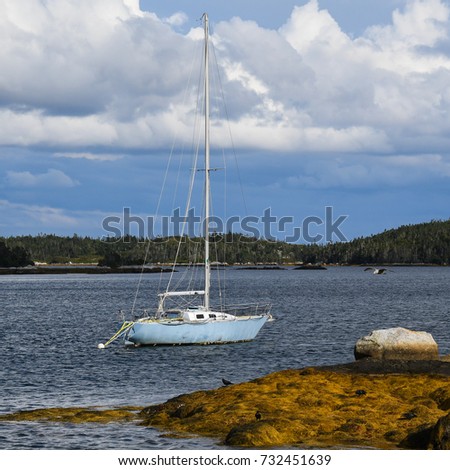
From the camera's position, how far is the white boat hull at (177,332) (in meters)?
55.0

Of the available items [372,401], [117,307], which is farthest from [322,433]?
[117,307]

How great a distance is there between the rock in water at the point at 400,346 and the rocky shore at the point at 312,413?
4347mm

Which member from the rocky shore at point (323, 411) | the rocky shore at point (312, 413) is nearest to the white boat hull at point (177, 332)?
the rocky shore at point (323, 411)

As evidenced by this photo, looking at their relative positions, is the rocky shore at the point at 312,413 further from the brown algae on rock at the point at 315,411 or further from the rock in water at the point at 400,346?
the rock in water at the point at 400,346

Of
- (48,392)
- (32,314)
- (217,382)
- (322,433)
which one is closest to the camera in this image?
(322,433)

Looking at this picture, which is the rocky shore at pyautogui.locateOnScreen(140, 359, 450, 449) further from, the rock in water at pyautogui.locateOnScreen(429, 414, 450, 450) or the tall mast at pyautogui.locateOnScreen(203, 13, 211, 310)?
the tall mast at pyautogui.locateOnScreen(203, 13, 211, 310)

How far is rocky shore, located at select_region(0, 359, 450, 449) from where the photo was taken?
82.8ft

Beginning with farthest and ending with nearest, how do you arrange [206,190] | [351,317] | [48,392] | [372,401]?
[351,317]
[206,190]
[48,392]
[372,401]

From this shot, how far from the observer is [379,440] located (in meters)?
25.5

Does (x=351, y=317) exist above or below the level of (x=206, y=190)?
below

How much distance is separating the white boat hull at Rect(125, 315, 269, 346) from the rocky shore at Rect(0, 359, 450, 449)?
19.8 m

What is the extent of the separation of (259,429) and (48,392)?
639 inches

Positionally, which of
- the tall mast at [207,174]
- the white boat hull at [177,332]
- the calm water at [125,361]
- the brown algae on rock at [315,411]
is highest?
the tall mast at [207,174]
